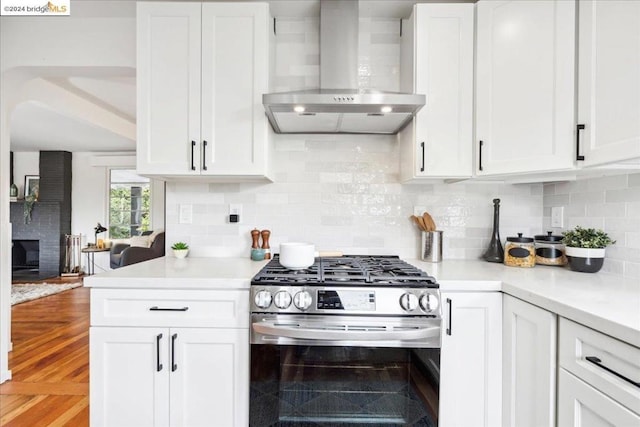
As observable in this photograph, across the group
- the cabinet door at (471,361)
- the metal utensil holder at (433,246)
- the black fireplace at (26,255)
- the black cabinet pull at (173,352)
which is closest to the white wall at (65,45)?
the black cabinet pull at (173,352)

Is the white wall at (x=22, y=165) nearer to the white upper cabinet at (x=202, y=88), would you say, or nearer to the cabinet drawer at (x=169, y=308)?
the white upper cabinet at (x=202, y=88)

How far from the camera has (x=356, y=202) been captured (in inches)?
84.0

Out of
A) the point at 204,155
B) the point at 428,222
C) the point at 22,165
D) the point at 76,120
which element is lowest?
the point at 428,222

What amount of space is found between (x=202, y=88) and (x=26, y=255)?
7.37 m

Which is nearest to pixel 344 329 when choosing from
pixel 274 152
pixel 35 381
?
pixel 274 152

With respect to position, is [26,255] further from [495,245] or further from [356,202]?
[495,245]

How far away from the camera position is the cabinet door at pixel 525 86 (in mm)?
1451

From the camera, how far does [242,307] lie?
1.43 metres

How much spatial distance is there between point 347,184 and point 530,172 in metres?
1.01

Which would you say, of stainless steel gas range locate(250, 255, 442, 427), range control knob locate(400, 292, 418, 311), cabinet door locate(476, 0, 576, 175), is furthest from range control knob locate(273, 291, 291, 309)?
cabinet door locate(476, 0, 576, 175)

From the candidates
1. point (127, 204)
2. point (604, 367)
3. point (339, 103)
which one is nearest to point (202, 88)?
point (339, 103)

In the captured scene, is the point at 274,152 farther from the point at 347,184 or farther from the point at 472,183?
the point at 472,183

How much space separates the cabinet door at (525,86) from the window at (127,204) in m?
6.47

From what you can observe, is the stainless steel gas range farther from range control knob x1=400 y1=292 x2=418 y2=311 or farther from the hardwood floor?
the hardwood floor
